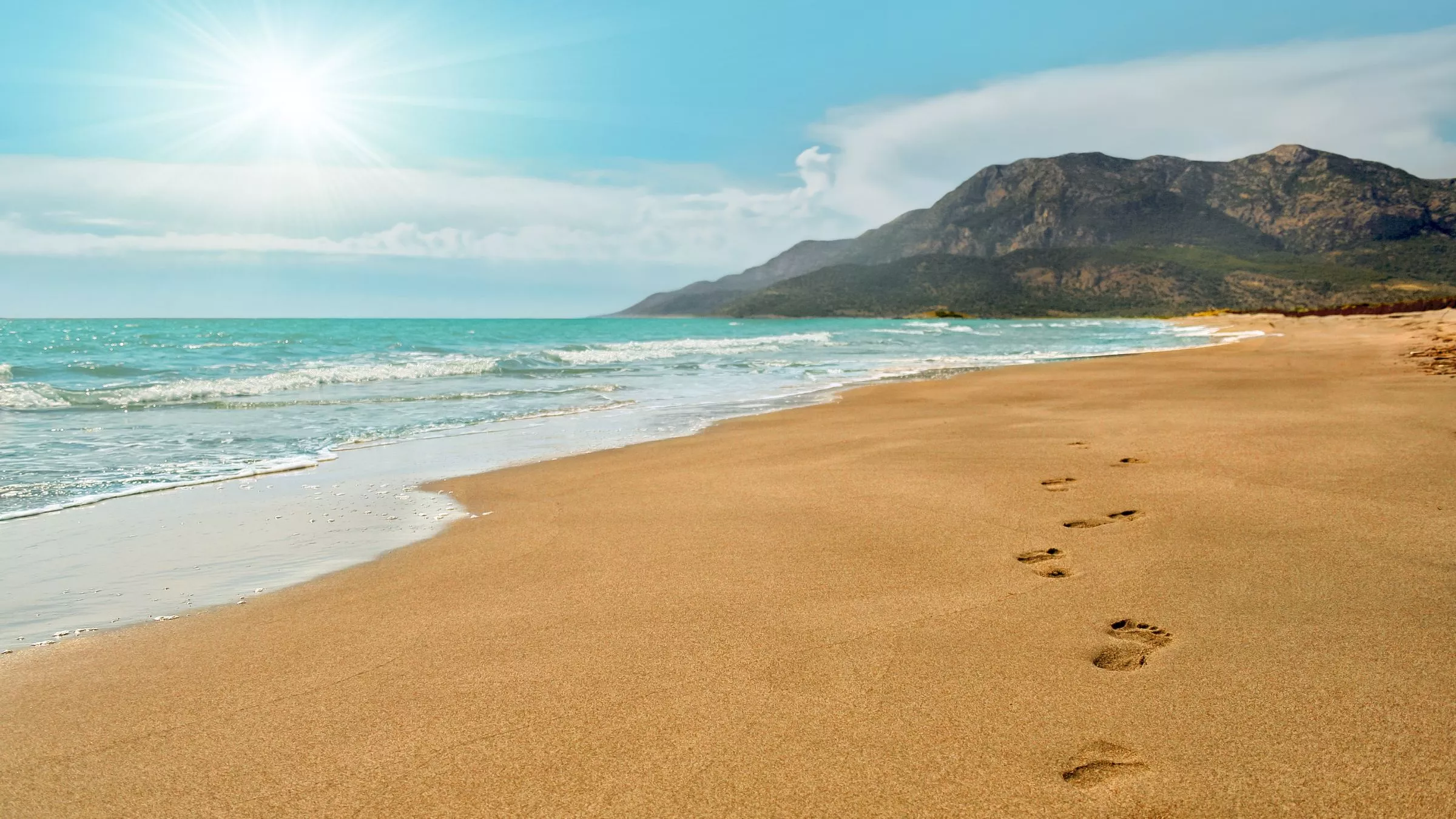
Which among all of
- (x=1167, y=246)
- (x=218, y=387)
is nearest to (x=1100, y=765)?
(x=218, y=387)

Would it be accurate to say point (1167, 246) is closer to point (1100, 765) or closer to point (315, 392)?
point (315, 392)

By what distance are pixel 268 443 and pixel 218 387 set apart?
815 centimetres

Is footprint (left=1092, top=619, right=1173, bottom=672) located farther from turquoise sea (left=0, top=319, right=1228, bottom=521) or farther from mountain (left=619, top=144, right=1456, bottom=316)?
mountain (left=619, top=144, right=1456, bottom=316)

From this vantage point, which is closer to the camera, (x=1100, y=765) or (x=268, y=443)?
(x=1100, y=765)

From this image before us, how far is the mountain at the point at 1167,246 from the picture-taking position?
372 feet

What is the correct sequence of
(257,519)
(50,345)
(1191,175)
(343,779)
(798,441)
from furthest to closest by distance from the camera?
(1191,175) → (50,345) → (798,441) → (257,519) → (343,779)

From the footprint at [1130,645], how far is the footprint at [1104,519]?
4.73 feet

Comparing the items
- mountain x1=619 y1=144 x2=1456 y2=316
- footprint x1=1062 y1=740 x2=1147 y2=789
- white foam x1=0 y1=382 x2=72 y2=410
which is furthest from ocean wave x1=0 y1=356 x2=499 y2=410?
mountain x1=619 y1=144 x2=1456 y2=316

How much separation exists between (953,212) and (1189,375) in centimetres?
19048

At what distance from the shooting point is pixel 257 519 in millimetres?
5648

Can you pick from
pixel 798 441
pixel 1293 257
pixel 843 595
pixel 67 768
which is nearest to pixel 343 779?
pixel 67 768

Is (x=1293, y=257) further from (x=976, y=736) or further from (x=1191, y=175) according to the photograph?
(x=976, y=736)

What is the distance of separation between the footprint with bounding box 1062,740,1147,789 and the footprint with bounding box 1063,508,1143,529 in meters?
2.42

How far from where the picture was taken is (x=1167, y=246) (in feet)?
471
